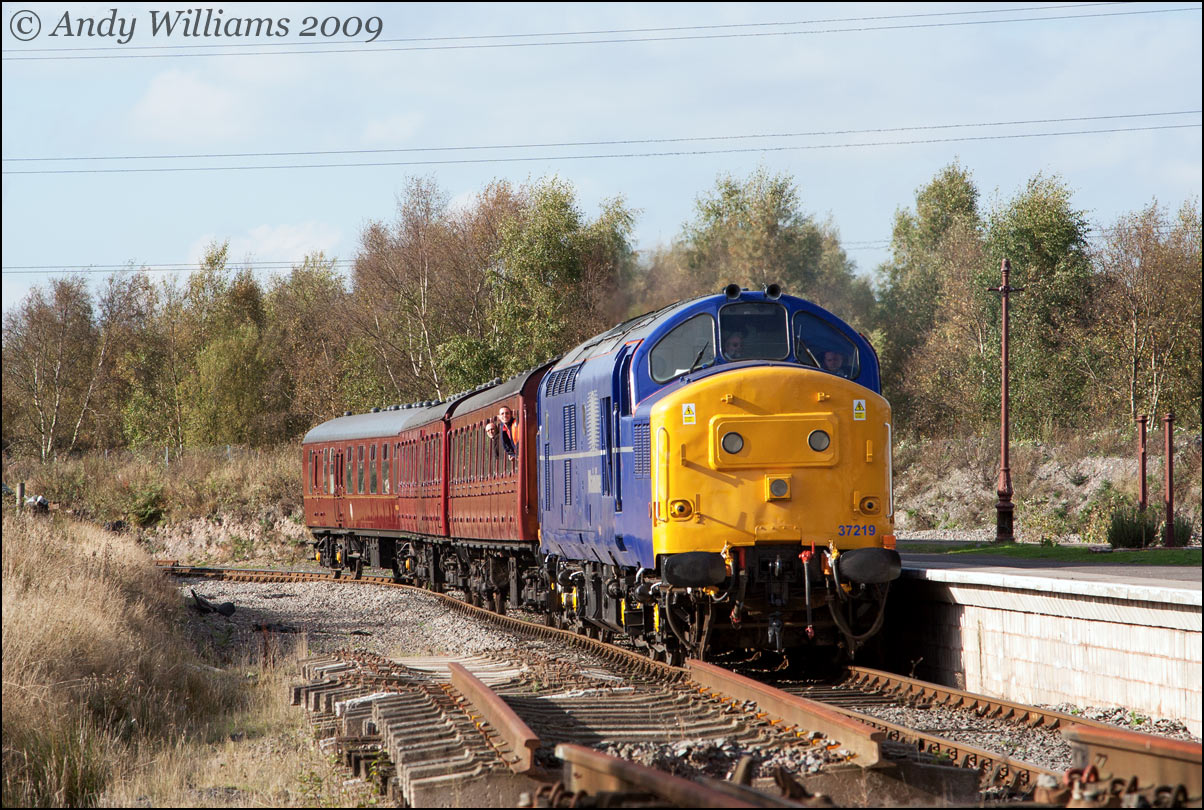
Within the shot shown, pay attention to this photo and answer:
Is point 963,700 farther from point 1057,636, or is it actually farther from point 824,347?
point 824,347

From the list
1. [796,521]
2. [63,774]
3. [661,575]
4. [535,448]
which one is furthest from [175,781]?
[535,448]

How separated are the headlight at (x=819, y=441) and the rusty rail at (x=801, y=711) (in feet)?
7.52

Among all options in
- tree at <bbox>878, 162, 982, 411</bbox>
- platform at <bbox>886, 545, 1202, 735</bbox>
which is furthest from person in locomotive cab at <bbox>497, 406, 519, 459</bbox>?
tree at <bbox>878, 162, 982, 411</bbox>

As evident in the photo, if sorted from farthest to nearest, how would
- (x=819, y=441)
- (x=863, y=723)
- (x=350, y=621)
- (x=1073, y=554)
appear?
(x=1073, y=554) < (x=350, y=621) < (x=819, y=441) < (x=863, y=723)

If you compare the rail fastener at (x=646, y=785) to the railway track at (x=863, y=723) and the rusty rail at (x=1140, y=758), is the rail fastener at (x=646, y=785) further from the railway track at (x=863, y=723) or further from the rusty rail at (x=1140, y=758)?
the rusty rail at (x=1140, y=758)

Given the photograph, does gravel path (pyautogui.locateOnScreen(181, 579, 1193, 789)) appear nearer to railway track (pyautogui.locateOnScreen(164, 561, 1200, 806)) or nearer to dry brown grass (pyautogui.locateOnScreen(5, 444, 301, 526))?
railway track (pyautogui.locateOnScreen(164, 561, 1200, 806))

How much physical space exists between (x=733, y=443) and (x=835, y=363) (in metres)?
1.69

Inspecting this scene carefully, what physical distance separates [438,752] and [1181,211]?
4045 centimetres

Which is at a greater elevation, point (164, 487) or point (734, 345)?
point (734, 345)

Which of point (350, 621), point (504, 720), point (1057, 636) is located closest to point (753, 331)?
point (1057, 636)

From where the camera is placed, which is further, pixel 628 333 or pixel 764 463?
pixel 628 333

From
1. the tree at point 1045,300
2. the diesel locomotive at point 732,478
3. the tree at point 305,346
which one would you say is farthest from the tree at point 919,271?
the diesel locomotive at point 732,478

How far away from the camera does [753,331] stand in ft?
41.6

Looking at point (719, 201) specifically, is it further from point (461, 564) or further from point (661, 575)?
point (661, 575)
